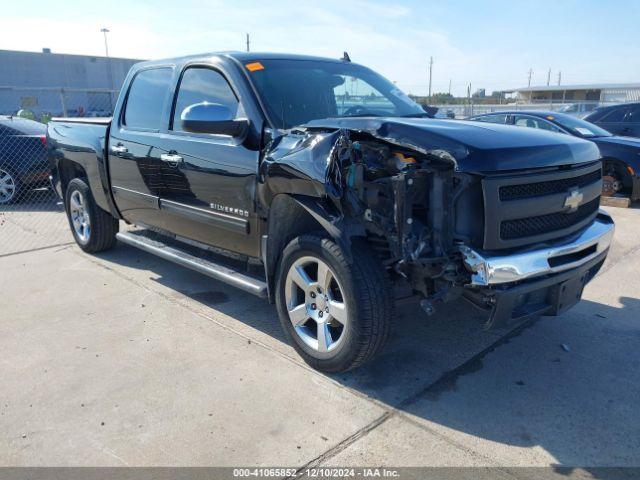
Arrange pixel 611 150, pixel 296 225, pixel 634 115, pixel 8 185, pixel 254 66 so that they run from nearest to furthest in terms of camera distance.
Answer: pixel 296 225, pixel 254 66, pixel 611 150, pixel 8 185, pixel 634 115

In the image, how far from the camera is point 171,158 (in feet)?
14.6

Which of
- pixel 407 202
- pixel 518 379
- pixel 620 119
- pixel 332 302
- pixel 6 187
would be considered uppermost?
pixel 407 202

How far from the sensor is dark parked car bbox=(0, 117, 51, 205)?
31.2 ft

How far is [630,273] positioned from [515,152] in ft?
11.1

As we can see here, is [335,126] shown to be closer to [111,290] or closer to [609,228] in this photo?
[609,228]

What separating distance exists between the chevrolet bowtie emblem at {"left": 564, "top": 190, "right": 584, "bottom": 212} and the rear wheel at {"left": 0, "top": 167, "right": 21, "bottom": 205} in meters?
9.25

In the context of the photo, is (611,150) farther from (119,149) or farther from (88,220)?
(88,220)

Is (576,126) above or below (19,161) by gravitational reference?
above

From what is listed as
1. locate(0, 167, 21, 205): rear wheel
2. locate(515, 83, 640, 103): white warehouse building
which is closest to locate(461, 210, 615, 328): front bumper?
locate(0, 167, 21, 205): rear wheel

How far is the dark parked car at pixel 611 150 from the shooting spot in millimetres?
8672

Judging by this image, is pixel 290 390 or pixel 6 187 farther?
pixel 6 187

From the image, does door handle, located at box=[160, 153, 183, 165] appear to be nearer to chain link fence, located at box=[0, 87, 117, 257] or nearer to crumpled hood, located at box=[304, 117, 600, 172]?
crumpled hood, located at box=[304, 117, 600, 172]

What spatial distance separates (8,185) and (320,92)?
762 cm

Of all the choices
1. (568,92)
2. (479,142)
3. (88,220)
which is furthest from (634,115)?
(568,92)
